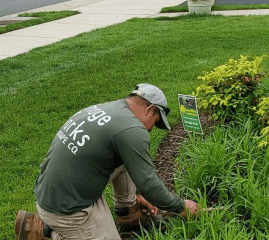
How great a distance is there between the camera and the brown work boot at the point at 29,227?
3090mm

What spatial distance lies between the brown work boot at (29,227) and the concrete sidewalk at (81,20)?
5779mm

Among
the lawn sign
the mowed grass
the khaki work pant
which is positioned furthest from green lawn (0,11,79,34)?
the khaki work pant

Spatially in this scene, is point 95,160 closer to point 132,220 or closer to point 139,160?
point 139,160

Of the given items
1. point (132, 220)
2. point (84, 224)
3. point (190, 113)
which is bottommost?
point (132, 220)

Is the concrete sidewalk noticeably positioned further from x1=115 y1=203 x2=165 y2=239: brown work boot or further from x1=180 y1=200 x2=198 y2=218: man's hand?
x1=180 y1=200 x2=198 y2=218: man's hand

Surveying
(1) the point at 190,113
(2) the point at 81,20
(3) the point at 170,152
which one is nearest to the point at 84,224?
(1) the point at 190,113

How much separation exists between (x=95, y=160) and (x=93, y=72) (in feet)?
15.0

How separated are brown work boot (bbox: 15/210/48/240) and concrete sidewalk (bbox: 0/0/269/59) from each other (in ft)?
19.0

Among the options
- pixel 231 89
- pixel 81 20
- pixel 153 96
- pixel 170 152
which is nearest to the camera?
pixel 153 96

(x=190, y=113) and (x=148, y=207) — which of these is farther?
(x=190, y=113)

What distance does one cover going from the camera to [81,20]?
11.8 meters

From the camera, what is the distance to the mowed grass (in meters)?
4.55

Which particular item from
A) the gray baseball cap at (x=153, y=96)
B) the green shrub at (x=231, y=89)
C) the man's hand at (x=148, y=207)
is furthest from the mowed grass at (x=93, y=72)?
the gray baseball cap at (x=153, y=96)

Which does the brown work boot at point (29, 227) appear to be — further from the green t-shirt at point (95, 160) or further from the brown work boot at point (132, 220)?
the brown work boot at point (132, 220)
